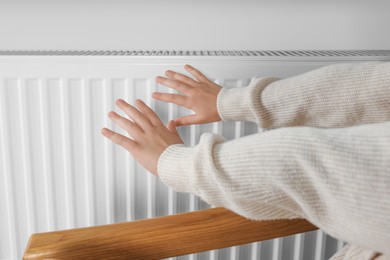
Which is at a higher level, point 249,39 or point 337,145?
point 249,39

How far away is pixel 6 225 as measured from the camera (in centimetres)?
82

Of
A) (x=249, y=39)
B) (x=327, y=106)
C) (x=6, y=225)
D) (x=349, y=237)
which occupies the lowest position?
(x=6, y=225)

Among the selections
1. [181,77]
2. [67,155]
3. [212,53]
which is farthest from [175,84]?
[67,155]

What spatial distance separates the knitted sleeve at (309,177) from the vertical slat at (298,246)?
37 centimetres

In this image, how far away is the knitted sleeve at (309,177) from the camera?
39 cm

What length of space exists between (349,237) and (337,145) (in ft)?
0.26

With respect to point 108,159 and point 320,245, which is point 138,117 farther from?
point 320,245

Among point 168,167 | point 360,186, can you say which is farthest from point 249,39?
point 360,186

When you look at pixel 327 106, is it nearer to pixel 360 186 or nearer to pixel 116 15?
pixel 360 186

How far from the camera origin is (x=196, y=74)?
717mm

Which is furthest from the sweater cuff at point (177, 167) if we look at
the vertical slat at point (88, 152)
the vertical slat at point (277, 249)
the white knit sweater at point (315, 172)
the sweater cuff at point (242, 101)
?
the vertical slat at point (277, 249)

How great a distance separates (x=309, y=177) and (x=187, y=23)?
48cm

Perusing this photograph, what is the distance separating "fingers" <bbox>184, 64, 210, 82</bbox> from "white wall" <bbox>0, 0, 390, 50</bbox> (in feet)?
0.40

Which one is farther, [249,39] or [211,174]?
[249,39]
